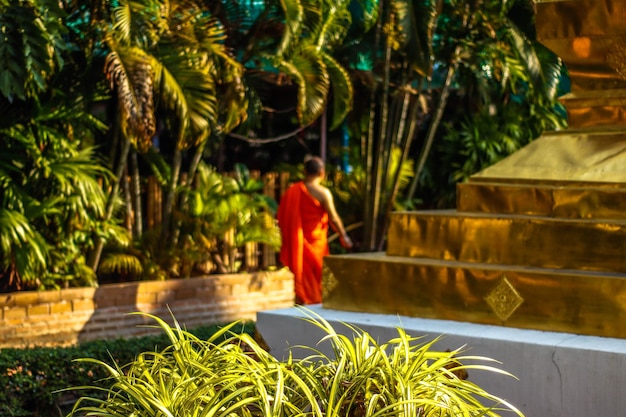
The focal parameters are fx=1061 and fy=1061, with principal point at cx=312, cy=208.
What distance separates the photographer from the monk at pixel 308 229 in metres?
8.15

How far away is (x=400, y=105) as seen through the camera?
11.9 meters

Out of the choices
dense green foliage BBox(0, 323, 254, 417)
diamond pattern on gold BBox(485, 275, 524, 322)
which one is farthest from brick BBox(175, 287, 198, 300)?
diamond pattern on gold BBox(485, 275, 524, 322)

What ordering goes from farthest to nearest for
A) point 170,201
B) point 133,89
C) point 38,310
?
point 170,201 → point 38,310 → point 133,89

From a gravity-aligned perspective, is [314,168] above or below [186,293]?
above

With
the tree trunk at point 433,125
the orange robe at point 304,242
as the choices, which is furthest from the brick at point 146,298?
the tree trunk at point 433,125

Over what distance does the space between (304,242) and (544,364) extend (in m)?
4.49

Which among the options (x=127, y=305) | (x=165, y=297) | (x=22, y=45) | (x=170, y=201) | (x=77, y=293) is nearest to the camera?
(x=22, y=45)

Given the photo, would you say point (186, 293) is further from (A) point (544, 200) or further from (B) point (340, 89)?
(A) point (544, 200)

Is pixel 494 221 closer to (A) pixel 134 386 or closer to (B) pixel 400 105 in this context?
(A) pixel 134 386

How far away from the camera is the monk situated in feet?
26.7

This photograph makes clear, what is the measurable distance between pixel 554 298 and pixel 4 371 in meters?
3.22

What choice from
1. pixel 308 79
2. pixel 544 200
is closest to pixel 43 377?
pixel 544 200

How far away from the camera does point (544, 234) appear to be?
4180 mm

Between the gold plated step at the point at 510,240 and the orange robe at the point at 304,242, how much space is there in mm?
3508
